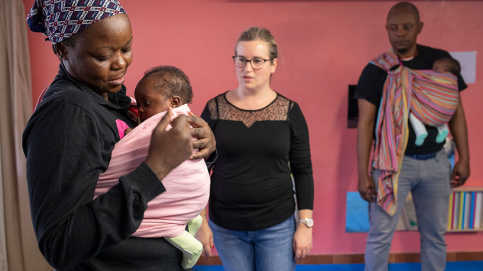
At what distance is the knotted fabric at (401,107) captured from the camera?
275cm

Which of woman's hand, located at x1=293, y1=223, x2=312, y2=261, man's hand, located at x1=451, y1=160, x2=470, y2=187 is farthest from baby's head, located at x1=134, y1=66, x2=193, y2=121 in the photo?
man's hand, located at x1=451, y1=160, x2=470, y2=187

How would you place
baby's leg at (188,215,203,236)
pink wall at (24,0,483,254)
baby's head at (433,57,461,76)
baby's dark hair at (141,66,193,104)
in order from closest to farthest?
baby's leg at (188,215,203,236), baby's dark hair at (141,66,193,104), baby's head at (433,57,461,76), pink wall at (24,0,483,254)

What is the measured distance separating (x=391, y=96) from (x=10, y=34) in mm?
2672

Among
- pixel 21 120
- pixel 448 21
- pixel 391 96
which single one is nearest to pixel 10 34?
pixel 21 120

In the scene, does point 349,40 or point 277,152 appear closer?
point 277,152

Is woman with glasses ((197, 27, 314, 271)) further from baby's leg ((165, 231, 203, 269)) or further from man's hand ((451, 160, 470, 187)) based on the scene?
man's hand ((451, 160, 470, 187))

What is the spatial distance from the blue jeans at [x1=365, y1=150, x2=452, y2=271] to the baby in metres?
0.14

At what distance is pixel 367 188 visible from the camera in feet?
9.48

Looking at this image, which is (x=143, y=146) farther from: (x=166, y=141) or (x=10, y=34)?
(x=10, y=34)

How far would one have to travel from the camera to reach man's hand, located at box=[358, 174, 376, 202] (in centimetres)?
289

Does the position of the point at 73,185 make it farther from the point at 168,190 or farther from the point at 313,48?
the point at 313,48

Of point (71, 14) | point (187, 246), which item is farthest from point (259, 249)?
point (71, 14)

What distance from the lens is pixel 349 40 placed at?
3.29 metres

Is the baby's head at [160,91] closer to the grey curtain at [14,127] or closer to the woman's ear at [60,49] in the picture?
the woman's ear at [60,49]
